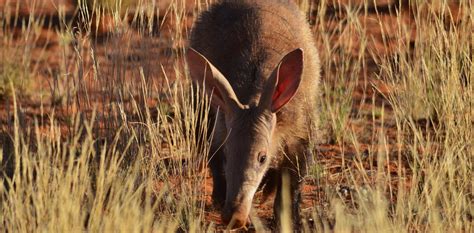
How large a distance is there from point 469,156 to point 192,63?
5.60ft

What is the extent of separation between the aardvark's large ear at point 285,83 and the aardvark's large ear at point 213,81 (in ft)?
0.60

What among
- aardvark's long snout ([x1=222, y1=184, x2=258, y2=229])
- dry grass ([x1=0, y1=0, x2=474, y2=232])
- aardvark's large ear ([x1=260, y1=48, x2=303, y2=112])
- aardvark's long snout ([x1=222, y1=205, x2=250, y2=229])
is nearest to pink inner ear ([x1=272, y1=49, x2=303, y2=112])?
aardvark's large ear ([x1=260, y1=48, x2=303, y2=112])

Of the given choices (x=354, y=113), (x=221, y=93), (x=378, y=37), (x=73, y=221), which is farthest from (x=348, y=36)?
(x=73, y=221)

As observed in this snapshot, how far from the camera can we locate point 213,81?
6.34m

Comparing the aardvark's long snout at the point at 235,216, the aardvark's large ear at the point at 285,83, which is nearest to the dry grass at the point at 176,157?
the aardvark's long snout at the point at 235,216

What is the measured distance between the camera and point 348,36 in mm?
9141

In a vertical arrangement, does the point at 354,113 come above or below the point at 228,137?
below

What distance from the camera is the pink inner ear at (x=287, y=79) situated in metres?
6.35

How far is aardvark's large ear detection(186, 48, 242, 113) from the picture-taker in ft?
20.6

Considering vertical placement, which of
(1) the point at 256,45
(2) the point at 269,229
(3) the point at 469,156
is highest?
(1) the point at 256,45

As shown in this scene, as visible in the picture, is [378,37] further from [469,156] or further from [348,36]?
[469,156]

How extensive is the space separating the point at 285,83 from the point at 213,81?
423mm

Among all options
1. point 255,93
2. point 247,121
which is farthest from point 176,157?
point 255,93

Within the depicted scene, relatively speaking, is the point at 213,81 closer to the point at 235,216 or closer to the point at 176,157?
the point at 176,157
